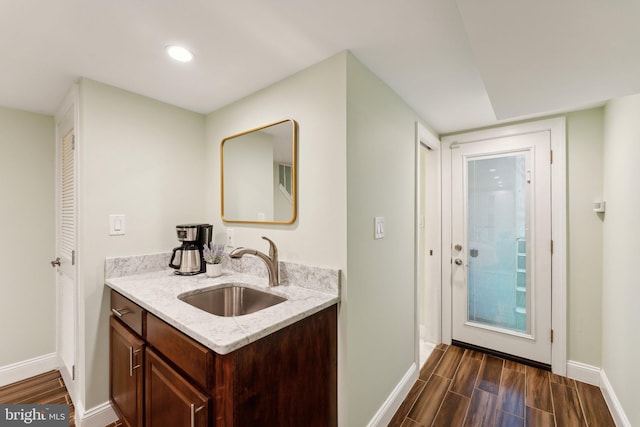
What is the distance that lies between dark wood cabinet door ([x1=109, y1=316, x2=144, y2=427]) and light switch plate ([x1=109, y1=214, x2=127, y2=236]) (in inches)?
20.8

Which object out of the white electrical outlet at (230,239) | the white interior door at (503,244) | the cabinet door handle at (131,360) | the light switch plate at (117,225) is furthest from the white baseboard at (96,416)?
the white interior door at (503,244)

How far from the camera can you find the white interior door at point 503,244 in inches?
90.5

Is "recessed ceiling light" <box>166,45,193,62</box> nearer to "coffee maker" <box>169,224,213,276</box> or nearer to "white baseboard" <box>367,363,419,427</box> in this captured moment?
"coffee maker" <box>169,224,213,276</box>

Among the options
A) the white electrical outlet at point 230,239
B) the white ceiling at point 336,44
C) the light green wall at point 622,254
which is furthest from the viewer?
the white electrical outlet at point 230,239

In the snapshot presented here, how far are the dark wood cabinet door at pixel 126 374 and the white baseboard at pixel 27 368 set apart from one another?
1062 millimetres

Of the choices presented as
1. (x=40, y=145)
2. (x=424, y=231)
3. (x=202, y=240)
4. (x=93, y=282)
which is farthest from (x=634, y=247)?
(x=40, y=145)

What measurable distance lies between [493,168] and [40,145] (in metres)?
3.82

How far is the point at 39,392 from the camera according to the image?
202 cm

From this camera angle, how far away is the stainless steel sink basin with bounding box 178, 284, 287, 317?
159cm

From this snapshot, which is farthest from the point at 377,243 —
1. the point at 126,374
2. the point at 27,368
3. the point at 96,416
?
the point at 27,368

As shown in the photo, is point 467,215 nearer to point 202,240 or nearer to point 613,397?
point 613,397

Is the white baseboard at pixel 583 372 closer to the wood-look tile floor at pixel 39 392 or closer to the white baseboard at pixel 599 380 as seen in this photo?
the white baseboard at pixel 599 380

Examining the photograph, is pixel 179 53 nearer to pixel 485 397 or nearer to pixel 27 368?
pixel 27 368

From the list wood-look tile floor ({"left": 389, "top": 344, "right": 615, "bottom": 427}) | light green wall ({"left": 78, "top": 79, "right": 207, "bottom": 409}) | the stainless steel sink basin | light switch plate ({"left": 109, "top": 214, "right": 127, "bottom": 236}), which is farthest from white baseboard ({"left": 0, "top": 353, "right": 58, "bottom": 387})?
wood-look tile floor ({"left": 389, "top": 344, "right": 615, "bottom": 427})
